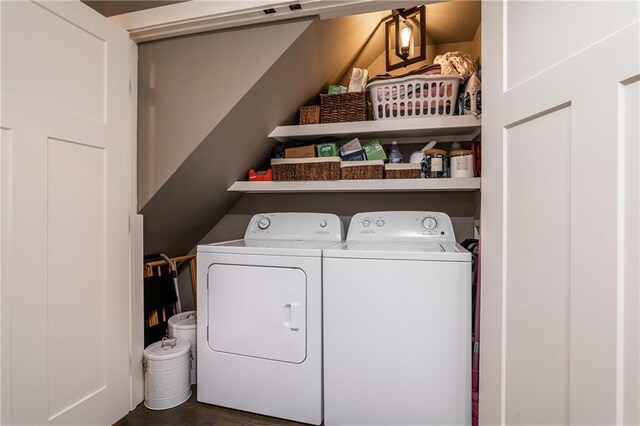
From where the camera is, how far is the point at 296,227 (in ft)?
7.06

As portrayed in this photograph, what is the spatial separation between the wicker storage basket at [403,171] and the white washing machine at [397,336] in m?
0.55

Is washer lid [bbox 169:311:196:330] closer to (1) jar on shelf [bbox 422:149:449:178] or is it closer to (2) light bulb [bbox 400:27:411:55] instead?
(1) jar on shelf [bbox 422:149:449:178]

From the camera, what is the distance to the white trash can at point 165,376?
172 cm

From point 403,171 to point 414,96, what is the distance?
0.43 metres

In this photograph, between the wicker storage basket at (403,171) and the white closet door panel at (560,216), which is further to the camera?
the wicker storage basket at (403,171)

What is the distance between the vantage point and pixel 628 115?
62cm

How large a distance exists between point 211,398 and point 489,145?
5.97 feet

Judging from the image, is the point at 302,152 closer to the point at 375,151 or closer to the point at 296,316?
the point at 375,151

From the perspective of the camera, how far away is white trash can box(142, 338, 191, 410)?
1.72 metres

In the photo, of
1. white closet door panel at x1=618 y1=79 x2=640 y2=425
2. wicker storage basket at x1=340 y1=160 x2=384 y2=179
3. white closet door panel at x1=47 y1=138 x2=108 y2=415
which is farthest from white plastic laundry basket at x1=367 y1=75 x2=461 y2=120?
white closet door panel at x1=47 y1=138 x2=108 y2=415

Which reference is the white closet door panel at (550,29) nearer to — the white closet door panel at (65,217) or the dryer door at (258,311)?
the dryer door at (258,311)

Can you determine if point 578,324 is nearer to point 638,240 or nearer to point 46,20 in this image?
point 638,240

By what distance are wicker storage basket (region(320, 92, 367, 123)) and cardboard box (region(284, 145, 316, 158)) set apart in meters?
A: 0.19

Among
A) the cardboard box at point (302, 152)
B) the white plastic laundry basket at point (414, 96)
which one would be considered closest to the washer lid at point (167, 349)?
the cardboard box at point (302, 152)
